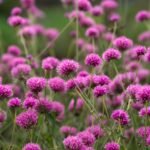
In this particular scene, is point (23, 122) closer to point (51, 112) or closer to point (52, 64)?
point (51, 112)

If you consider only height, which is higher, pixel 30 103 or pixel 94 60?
pixel 94 60

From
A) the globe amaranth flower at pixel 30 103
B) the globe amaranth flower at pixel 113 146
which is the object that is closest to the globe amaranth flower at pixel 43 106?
the globe amaranth flower at pixel 30 103

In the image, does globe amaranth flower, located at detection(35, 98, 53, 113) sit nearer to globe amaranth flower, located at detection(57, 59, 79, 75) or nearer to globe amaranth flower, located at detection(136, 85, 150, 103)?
globe amaranth flower, located at detection(57, 59, 79, 75)

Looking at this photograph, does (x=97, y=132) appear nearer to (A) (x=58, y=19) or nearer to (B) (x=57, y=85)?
(B) (x=57, y=85)

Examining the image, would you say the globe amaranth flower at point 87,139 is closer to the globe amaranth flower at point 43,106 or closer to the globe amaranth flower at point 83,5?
the globe amaranth flower at point 43,106

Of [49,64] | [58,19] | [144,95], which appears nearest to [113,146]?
[144,95]

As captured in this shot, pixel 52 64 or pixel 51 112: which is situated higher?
pixel 52 64

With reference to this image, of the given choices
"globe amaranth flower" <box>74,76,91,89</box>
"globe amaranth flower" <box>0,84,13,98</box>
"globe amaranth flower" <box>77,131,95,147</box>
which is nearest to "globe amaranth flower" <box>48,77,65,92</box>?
"globe amaranth flower" <box>74,76,91,89</box>

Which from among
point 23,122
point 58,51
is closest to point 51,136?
point 23,122
